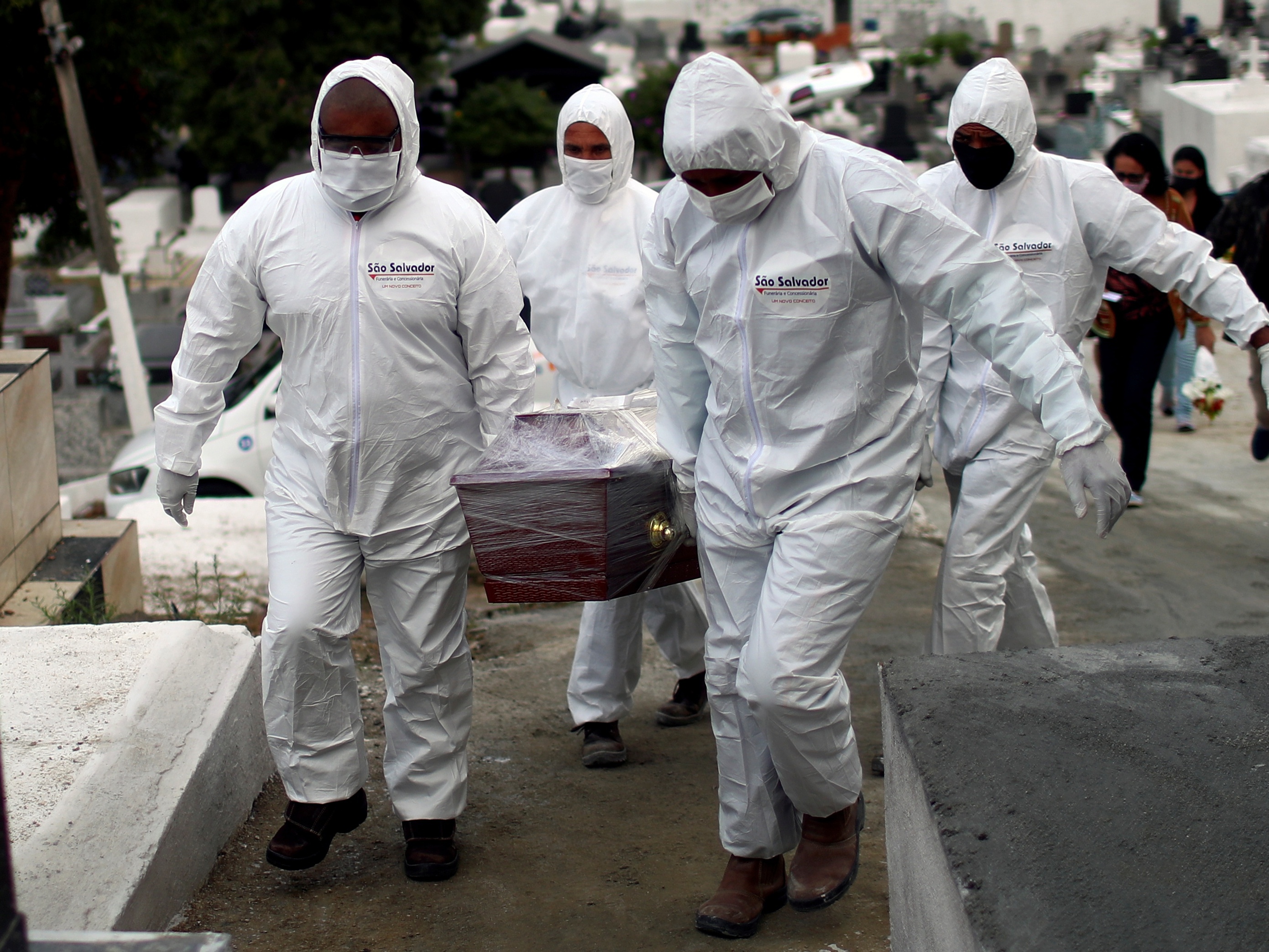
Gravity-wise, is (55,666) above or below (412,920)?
above

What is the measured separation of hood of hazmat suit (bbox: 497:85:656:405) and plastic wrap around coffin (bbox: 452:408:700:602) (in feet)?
3.42

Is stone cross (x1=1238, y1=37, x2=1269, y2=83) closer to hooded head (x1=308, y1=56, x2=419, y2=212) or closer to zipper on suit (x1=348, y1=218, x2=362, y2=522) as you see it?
hooded head (x1=308, y1=56, x2=419, y2=212)

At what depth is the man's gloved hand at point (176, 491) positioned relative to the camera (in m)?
3.49

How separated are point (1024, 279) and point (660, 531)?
1.34 meters

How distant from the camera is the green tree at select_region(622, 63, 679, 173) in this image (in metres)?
26.0

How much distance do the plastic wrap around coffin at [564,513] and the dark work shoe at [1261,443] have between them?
10.9 feet

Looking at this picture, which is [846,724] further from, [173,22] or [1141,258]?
[173,22]

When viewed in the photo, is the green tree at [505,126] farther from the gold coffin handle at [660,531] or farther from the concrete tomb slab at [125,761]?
the gold coffin handle at [660,531]

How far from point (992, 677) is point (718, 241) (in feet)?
3.62

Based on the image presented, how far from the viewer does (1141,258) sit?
3.99 meters

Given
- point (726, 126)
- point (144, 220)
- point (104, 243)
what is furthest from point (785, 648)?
point (144, 220)

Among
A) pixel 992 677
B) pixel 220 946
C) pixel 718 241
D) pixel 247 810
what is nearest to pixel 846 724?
pixel 992 677

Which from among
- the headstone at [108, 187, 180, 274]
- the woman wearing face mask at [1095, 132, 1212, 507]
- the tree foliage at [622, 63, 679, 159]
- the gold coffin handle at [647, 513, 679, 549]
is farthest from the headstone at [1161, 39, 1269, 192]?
the gold coffin handle at [647, 513, 679, 549]

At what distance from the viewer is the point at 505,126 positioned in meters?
25.1
